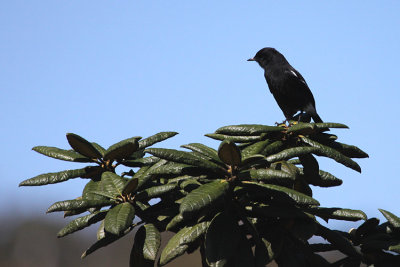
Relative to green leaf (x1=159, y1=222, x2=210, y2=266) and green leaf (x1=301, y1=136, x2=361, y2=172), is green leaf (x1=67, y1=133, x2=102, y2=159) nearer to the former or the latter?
green leaf (x1=159, y1=222, x2=210, y2=266)

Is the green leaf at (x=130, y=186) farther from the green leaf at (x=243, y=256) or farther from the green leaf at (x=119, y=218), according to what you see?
the green leaf at (x=243, y=256)

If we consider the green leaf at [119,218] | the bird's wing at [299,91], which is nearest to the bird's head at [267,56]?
the bird's wing at [299,91]

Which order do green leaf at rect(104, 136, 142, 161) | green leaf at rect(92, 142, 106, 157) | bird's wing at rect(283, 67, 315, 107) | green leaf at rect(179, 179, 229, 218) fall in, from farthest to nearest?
bird's wing at rect(283, 67, 315, 107), green leaf at rect(92, 142, 106, 157), green leaf at rect(104, 136, 142, 161), green leaf at rect(179, 179, 229, 218)

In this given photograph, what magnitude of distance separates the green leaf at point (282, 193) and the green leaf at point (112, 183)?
0.64 m

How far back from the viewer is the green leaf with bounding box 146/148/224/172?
259cm

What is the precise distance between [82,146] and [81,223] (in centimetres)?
42

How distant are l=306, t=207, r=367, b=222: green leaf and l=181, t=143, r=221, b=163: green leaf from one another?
53cm

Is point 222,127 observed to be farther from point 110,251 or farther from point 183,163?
point 110,251

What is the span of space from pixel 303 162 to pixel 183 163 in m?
0.73

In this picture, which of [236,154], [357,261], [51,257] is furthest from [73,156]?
[51,257]

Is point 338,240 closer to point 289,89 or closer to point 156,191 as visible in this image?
point 156,191

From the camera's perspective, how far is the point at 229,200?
8.87 feet

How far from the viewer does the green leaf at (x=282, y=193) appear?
2.55 metres

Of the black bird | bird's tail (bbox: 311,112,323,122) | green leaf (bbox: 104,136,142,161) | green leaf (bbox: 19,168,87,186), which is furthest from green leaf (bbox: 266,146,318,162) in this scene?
bird's tail (bbox: 311,112,323,122)
